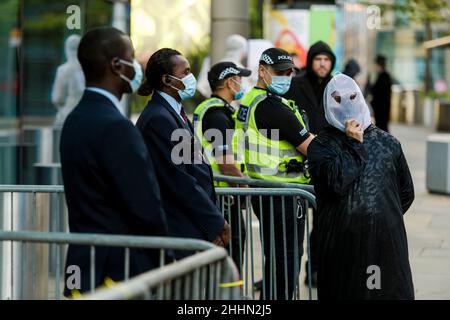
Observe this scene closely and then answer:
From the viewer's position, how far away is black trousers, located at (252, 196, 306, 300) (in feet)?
23.6

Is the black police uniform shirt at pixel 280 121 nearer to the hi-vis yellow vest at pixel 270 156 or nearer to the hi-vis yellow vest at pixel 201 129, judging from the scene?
the hi-vis yellow vest at pixel 270 156

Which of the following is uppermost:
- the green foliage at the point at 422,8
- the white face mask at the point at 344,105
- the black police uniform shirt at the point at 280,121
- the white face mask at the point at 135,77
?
the green foliage at the point at 422,8

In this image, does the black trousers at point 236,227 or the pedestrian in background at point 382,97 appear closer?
the black trousers at point 236,227

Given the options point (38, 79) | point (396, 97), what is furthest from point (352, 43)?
point (38, 79)

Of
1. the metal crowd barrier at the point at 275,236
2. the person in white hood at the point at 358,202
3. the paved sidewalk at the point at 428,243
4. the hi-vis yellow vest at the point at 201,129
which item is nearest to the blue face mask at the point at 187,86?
the person in white hood at the point at 358,202

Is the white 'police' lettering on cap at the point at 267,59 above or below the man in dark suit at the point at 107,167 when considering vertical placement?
above

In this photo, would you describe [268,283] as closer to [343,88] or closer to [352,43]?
[343,88]

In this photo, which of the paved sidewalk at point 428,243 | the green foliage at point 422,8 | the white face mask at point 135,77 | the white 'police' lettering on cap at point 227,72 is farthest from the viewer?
the green foliage at point 422,8

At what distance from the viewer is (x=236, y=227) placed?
24.8 ft

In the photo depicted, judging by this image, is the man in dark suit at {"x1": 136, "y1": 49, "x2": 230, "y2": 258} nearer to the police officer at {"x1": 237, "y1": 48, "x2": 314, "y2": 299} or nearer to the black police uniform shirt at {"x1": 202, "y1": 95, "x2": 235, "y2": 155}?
the police officer at {"x1": 237, "y1": 48, "x2": 314, "y2": 299}

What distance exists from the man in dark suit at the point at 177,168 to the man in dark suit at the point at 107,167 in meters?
1.01

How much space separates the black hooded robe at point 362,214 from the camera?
5.64 m

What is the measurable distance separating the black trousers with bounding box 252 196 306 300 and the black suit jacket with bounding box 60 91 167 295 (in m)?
2.57
